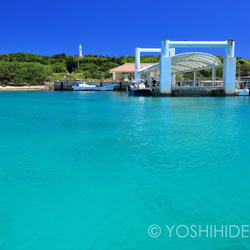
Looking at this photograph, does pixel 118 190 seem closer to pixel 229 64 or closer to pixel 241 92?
pixel 229 64

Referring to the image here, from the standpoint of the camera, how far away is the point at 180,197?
574cm

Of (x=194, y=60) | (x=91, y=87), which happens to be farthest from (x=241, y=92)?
(x=91, y=87)

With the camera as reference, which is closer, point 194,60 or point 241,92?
point 194,60

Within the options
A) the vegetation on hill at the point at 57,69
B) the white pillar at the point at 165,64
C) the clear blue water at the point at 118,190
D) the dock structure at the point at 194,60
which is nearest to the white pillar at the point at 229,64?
the dock structure at the point at 194,60

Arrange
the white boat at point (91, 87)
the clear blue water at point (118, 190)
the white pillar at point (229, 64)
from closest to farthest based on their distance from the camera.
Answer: the clear blue water at point (118, 190)
the white pillar at point (229, 64)
the white boat at point (91, 87)

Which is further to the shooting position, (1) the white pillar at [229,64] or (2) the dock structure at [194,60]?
(1) the white pillar at [229,64]

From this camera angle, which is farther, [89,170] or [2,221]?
[89,170]

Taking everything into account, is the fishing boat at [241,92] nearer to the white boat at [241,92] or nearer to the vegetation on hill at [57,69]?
the white boat at [241,92]

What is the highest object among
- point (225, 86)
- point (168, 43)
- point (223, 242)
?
point (168, 43)

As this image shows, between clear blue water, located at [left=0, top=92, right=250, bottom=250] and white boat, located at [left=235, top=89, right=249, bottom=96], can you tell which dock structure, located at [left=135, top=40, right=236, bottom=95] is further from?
clear blue water, located at [left=0, top=92, right=250, bottom=250]

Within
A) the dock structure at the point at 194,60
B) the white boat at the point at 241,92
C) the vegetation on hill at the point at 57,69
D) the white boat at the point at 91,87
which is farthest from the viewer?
the vegetation on hill at the point at 57,69

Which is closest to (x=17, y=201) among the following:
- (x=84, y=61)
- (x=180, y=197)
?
(x=180, y=197)

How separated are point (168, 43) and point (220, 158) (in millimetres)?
28589

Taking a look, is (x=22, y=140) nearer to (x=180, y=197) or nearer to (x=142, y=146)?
(x=142, y=146)
